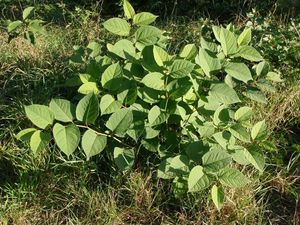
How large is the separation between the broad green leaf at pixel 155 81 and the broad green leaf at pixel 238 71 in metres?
0.31

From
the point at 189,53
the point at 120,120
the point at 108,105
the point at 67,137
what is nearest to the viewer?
the point at 67,137

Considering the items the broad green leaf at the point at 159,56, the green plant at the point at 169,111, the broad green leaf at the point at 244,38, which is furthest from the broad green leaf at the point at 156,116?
the broad green leaf at the point at 244,38

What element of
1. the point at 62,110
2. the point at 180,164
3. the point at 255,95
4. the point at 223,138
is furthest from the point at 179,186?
the point at 62,110

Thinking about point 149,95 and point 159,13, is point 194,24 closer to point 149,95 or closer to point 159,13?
point 159,13

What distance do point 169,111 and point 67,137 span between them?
53 centimetres

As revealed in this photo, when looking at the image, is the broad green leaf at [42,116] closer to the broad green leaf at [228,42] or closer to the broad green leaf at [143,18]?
the broad green leaf at [143,18]

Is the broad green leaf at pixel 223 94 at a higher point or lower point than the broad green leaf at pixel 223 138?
higher

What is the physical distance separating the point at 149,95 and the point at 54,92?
40.9 inches

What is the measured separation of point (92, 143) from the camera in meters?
2.25

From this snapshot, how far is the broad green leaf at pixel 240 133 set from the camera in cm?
236

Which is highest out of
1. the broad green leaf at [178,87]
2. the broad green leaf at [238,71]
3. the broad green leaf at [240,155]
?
the broad green leaf at [238,71]

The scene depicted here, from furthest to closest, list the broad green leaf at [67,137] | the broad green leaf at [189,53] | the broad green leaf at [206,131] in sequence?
1. the broad green leaf at [189,53]
2. the broad green leaf at [206,131]
3. the broad green leaf at [67,137]

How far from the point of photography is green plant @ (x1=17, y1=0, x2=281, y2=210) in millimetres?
2275

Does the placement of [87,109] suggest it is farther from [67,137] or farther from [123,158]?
[123,158]
